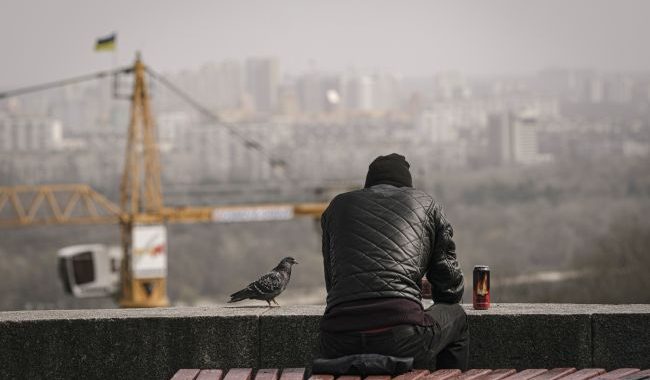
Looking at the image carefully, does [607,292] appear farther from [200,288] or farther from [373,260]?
[373,260]

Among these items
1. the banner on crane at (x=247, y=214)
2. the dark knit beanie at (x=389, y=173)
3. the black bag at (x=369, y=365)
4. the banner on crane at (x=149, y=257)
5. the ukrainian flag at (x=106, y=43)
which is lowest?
the banner on crane at (x=149, y=257)

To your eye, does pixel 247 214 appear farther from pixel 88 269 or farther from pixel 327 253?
pixel 327 253

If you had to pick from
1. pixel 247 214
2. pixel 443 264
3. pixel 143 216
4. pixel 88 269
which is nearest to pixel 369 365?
pixel 443 264

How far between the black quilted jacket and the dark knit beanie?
5 cm

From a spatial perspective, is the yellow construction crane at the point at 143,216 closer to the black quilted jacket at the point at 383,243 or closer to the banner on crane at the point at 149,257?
the banner on crane at the point at 149,257

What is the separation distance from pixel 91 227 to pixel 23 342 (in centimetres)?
14930

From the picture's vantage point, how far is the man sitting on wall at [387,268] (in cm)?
606

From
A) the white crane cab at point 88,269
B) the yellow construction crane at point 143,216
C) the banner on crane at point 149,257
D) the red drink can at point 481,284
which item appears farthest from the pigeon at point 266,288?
the banner on crane at point 149,257

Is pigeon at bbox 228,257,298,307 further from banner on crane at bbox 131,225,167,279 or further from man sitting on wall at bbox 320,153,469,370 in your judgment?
banner on crane at bbox 131,225,167,279

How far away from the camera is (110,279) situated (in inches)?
3049

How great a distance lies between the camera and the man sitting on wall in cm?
606

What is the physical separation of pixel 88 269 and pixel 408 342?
70532mm

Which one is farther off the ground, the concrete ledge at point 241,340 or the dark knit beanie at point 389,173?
the dark knit beanie at point 389,173

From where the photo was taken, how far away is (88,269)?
75.4 metres
